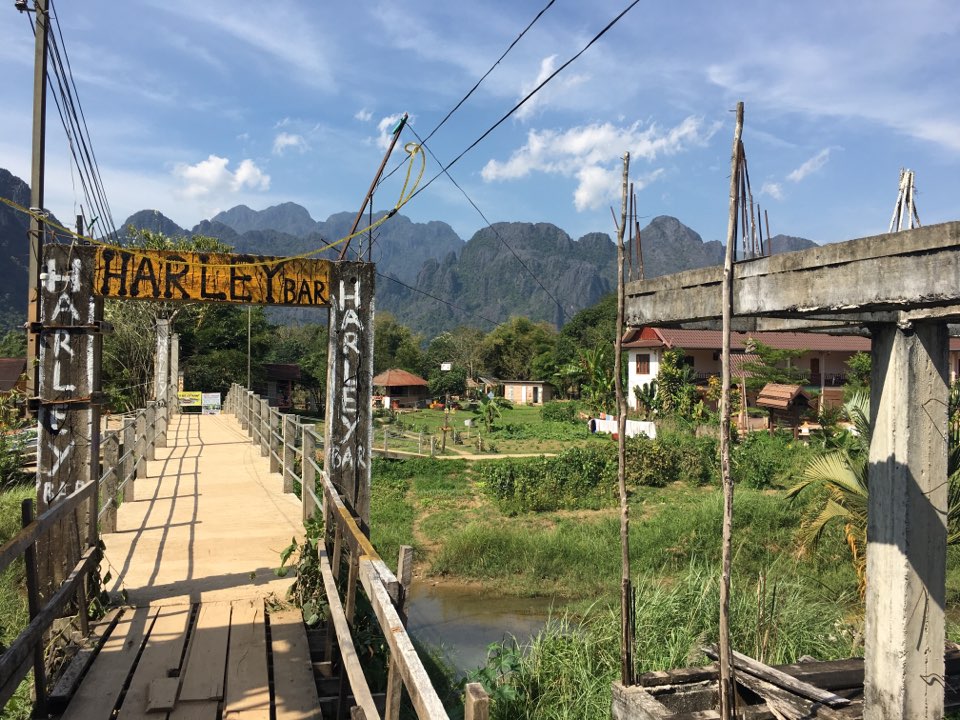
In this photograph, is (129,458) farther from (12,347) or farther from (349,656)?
(12,347)

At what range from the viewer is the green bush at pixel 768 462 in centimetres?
1983

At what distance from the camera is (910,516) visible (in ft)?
13.5

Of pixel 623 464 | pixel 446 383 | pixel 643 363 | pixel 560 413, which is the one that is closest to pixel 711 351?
pixel 643 363

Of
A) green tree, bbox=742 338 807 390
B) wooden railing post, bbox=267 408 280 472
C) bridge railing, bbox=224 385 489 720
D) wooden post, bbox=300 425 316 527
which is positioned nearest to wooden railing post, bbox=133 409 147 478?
wooden railing post, bbox=267 408 280 472

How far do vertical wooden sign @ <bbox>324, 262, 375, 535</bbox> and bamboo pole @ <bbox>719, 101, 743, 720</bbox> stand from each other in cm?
344

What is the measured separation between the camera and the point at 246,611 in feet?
18.4

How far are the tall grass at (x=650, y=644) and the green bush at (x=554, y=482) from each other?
9.39 meters

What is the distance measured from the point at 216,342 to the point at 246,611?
34265 millimetres

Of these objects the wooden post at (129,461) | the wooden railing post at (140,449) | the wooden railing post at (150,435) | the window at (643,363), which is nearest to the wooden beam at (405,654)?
the wooden post at (129,461)

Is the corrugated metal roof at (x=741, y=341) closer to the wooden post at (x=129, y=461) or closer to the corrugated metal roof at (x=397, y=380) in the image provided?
the corrugated metal roof at (x=397, y=380)

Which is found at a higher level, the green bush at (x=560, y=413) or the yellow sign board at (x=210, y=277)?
the yellow sign board at (x=210, y=277)

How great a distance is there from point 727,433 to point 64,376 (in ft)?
16.5

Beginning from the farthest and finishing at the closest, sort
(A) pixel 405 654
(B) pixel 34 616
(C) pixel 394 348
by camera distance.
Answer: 1. (C) pixel 394 348
2. (B) pixel 34 616
3. (A) pixel 405 654

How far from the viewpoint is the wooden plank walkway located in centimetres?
425
